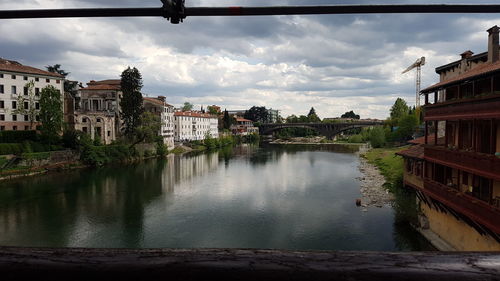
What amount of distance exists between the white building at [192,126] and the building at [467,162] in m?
83.4

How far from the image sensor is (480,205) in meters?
12.8

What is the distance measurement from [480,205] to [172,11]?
14188 millimetres

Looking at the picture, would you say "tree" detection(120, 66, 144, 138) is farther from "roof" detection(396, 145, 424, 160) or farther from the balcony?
the balcony

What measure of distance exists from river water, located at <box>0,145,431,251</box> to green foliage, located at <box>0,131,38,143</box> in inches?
329

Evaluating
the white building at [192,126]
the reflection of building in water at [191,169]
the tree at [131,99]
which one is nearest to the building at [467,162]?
the reflection of building in water at [191,169]

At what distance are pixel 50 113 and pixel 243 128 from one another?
102 metres

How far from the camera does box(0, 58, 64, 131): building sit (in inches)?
1978

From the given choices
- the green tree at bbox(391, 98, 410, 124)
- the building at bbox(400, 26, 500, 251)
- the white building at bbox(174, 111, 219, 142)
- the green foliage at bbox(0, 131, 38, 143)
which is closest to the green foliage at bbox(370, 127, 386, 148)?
the green tree at bbox(391, 98, 410, 124)

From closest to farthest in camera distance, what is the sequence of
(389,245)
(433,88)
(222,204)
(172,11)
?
(172,11) → (433,88) → (389,245) → (222,204)

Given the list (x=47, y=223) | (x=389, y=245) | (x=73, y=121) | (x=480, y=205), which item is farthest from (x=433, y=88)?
(x=73, y=121)

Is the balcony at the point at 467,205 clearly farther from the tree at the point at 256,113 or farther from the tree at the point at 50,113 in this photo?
the tree at the point at 256,113

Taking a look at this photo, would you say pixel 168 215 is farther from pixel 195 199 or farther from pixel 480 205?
pixel 480 205

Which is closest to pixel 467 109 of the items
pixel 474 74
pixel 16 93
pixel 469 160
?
pixel 474 74

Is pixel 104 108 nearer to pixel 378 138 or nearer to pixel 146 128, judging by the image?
pixel 146 128
